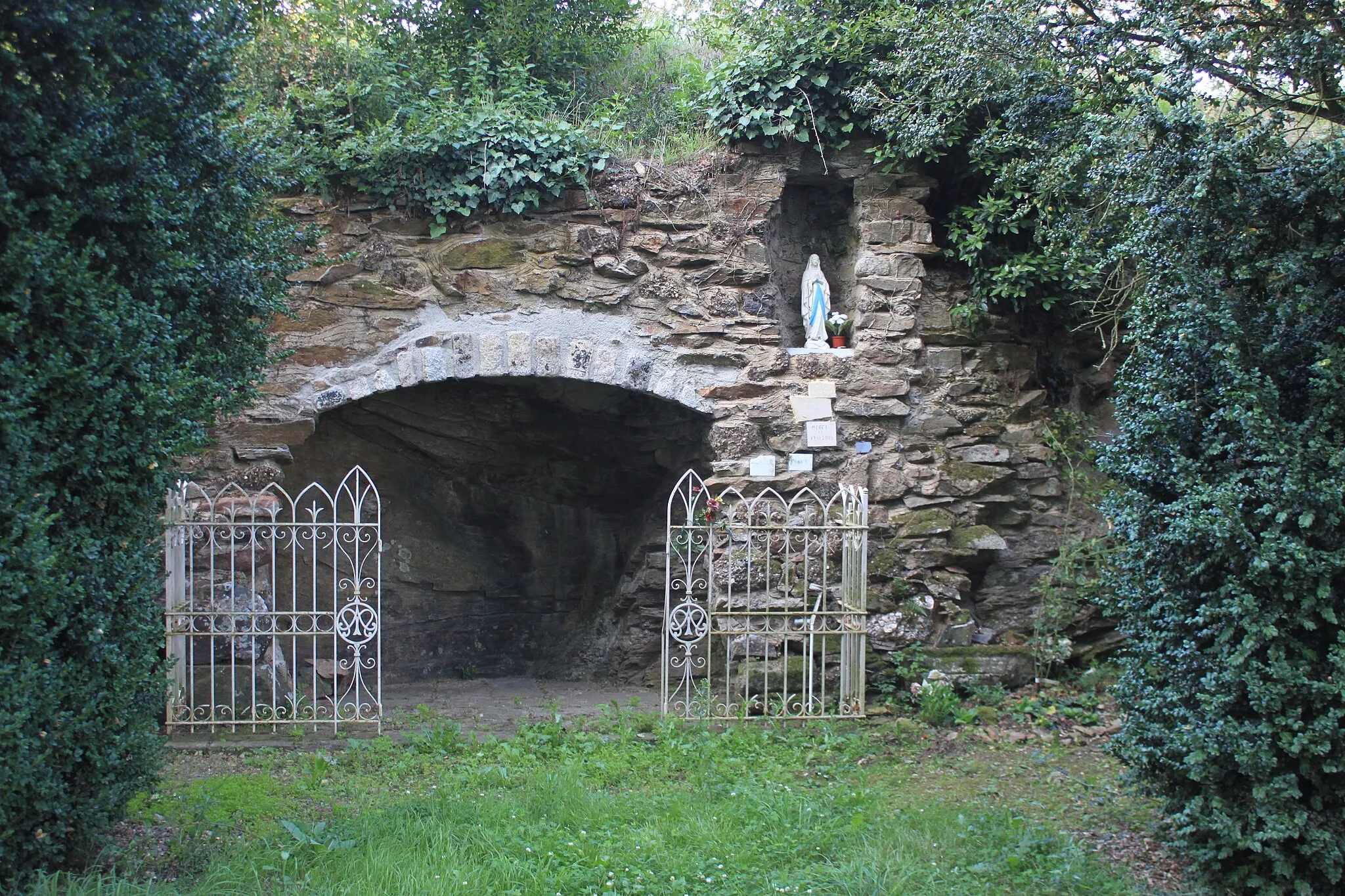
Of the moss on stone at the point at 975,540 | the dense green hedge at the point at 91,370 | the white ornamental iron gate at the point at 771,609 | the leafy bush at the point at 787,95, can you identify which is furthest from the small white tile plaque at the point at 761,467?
the dense green hedge at the point at 91,370

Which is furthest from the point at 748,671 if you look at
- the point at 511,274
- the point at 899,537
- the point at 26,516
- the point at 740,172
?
the point at 26,516

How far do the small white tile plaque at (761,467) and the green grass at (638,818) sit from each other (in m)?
1.76

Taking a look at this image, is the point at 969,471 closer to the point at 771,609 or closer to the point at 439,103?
the point at 771,609

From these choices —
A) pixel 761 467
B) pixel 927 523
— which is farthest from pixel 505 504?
pixel 927 523

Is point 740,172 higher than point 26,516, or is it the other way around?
point 740,172

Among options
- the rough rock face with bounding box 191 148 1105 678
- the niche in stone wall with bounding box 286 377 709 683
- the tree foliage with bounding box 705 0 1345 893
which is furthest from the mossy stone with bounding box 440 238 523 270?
the tree foliage with bounding box 705 0 1345 893

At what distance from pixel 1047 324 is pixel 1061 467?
1.03m

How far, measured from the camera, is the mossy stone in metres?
5.96

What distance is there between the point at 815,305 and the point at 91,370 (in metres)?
4.44

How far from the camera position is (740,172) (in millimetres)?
6340

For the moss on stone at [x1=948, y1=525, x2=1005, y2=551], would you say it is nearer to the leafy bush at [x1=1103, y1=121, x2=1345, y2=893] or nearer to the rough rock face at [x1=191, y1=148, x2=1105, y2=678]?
the rough rock face at [x1=191, y1=148, x2=1105, y2=678]

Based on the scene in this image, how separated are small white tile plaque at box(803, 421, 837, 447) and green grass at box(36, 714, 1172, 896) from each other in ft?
6.35

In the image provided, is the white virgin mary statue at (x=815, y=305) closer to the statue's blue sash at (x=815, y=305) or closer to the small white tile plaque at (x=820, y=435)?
the statue's blue sash at (x=815, y=305)

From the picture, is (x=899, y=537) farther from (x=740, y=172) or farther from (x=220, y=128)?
(x=220, y=128)
